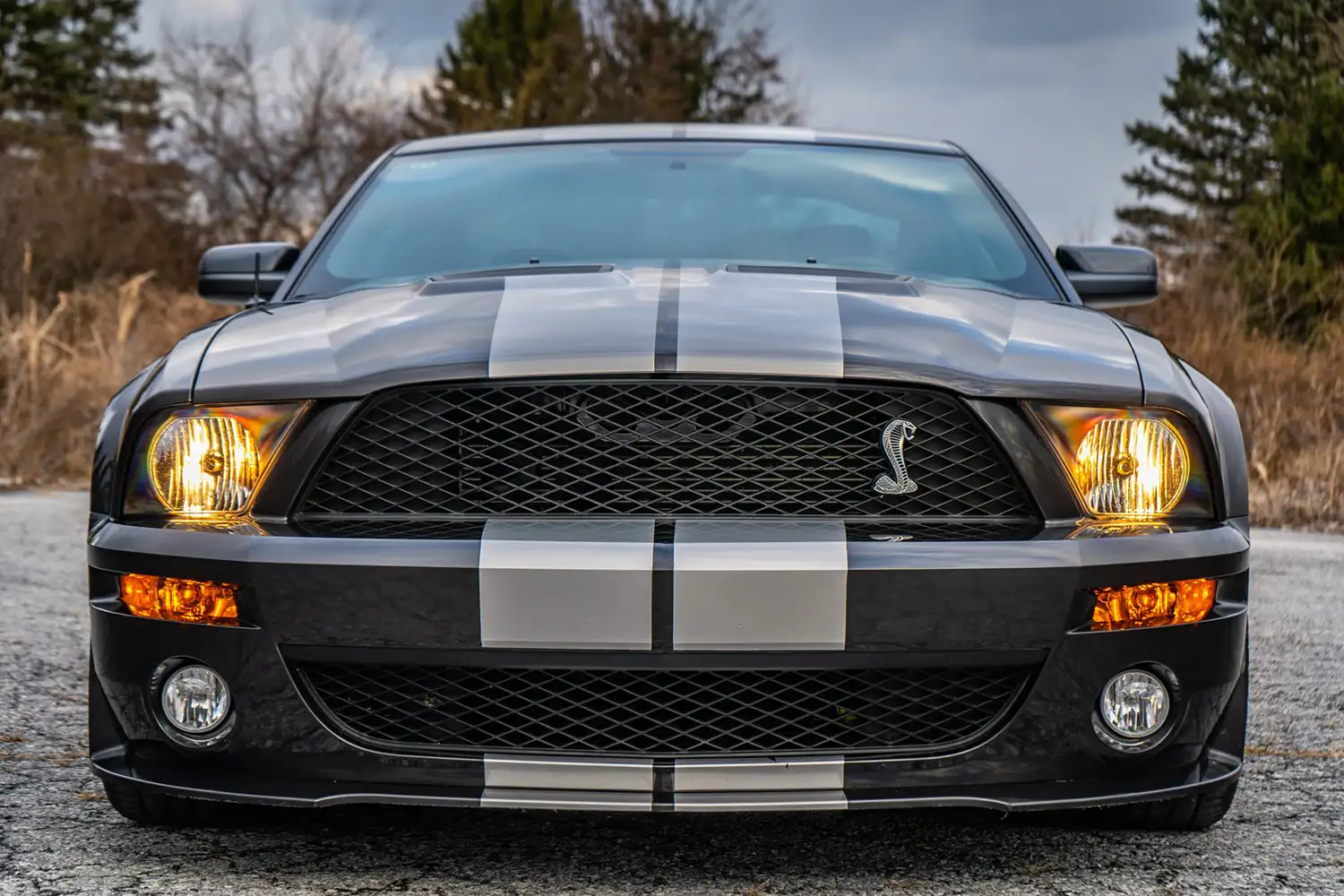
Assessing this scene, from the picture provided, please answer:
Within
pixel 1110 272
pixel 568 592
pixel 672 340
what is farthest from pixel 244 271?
pixel 1110 272

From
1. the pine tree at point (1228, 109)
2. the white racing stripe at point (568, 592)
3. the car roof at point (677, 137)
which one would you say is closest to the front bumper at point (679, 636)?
the white racing stripe at point (568, 592)

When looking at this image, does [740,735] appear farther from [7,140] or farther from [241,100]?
[241,100]

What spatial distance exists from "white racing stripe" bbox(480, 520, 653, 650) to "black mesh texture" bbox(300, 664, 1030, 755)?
0.23ft

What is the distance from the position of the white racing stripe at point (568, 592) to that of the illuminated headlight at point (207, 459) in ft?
1.30

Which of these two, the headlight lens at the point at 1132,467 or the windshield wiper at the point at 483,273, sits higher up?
the windshield wiper at the point at 483,273

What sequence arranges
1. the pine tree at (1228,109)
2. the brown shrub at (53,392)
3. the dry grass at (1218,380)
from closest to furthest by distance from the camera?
the dry grass at (1218,380)
the brown shrub at (53,392)
the pine tree at (1228,109)

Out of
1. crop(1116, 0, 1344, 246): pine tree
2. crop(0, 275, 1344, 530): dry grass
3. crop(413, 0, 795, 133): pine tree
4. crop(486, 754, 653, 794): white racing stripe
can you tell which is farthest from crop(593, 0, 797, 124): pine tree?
crop(486, 754, 653, 794): white racing stripe

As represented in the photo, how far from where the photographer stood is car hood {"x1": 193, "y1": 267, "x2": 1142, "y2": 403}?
223cm

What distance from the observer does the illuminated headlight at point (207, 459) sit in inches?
88.5

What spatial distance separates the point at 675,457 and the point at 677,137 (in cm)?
162

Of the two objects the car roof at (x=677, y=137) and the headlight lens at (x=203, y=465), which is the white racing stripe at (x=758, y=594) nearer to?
the headlight lens at (x=203, y=465)

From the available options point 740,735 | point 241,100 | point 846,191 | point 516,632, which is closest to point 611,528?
point 516,632

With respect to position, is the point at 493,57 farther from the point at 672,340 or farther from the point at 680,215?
the point at 672,340

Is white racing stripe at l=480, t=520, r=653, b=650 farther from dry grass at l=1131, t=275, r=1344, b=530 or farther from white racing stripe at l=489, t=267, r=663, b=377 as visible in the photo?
dry grass at l=1131, t=275, r=1344, b=530
